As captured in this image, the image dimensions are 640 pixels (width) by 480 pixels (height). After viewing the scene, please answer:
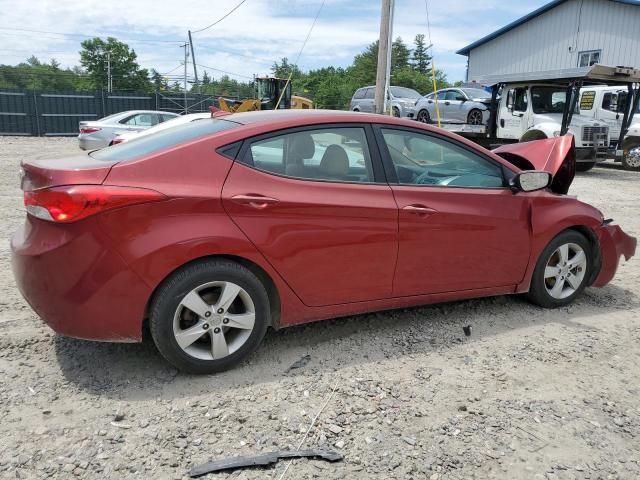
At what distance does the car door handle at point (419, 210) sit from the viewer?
3.56m

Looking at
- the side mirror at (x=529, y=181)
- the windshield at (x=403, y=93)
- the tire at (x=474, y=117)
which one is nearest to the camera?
the side mirror at (x=529, y=181)

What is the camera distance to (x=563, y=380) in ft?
10.8

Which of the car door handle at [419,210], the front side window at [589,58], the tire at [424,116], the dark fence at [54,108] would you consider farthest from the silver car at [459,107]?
the dark fence at [54,108]

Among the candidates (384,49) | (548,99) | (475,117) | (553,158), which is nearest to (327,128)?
(553,158)

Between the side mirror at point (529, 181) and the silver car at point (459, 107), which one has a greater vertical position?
the silver car at point (459, 107)

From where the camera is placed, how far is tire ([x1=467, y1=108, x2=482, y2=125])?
57.9ft

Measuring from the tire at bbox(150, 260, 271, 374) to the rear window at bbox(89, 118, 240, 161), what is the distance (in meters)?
0.74

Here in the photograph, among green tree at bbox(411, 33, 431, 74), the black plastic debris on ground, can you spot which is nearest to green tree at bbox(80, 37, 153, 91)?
green tree at bbox(411, 33, 431, 74)

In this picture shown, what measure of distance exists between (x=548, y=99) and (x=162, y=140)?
14456 millimetres

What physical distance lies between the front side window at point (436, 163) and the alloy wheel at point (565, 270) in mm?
838

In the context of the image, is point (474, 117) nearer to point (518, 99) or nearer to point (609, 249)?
point (518, 99)

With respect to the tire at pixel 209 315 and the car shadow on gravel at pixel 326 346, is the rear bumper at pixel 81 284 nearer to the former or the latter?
the tire at pixel 209 315

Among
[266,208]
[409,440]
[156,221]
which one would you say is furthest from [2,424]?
[409,440]

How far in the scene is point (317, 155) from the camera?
346cm
